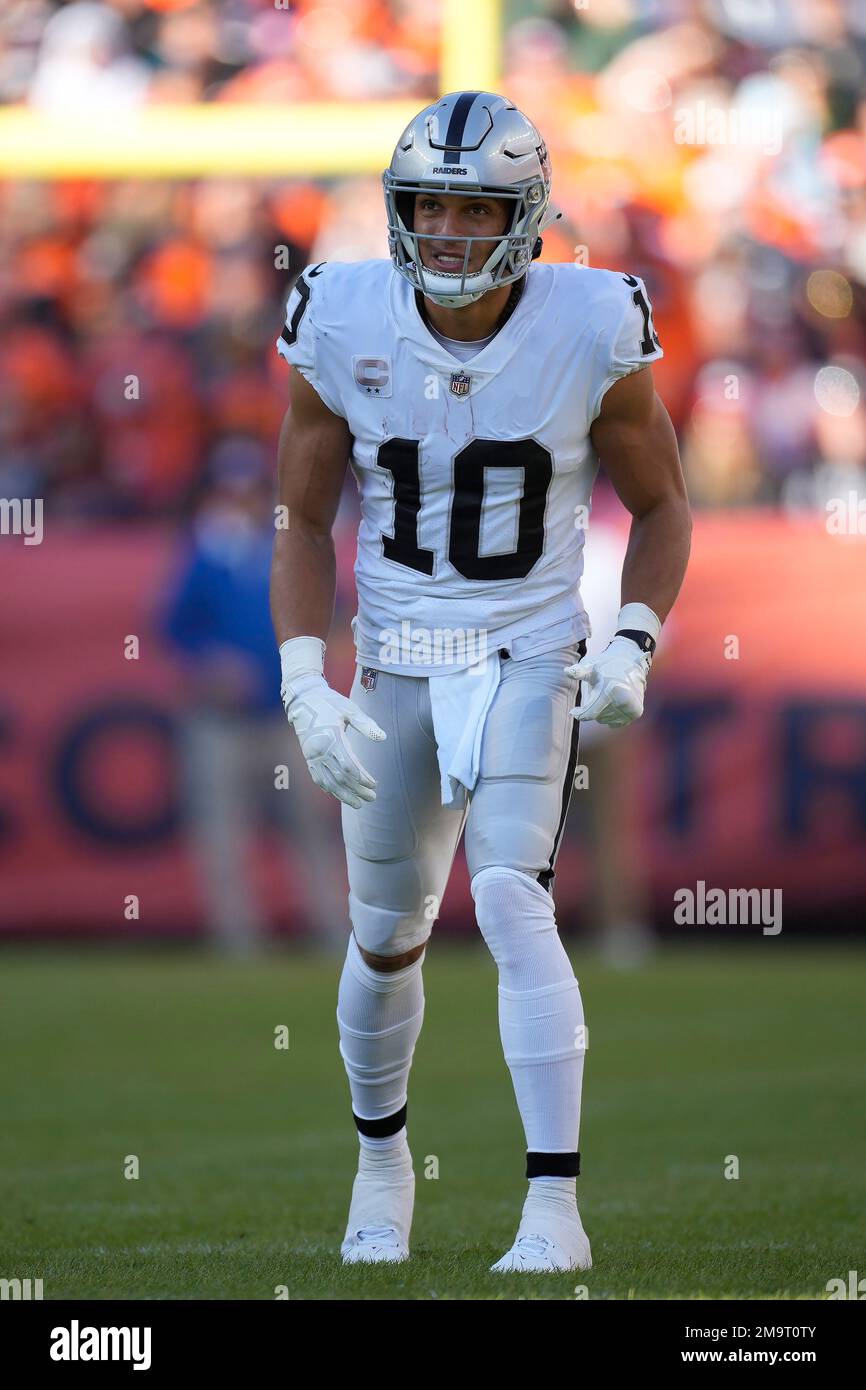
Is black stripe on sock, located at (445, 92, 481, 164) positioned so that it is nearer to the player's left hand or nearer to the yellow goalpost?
the player's left hand

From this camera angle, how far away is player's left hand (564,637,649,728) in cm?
367

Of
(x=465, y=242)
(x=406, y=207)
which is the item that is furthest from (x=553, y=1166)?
(x=406, y=207)

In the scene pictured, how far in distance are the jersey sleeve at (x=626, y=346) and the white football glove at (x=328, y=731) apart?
0.67 m

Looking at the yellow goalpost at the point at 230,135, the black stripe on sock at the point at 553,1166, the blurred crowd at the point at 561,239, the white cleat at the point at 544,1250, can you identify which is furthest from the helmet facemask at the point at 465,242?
the blurred crowd at the point at 561,239

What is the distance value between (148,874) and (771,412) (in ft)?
11.0

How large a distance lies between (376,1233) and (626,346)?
159 centimetres

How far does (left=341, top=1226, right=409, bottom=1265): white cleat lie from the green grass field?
4 cm

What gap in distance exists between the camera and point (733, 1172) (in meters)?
4.80

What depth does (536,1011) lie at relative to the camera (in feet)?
11.6

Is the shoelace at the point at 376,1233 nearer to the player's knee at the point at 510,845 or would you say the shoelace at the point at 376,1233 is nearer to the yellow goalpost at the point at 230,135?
the player's knee at the point at 510,845

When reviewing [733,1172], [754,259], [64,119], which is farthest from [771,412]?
[733,1172]
